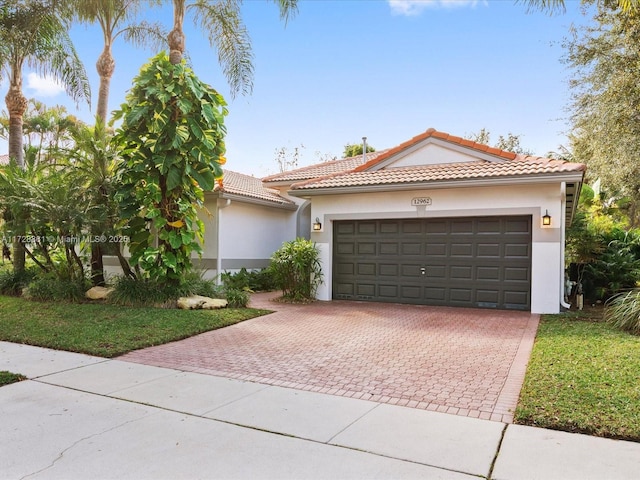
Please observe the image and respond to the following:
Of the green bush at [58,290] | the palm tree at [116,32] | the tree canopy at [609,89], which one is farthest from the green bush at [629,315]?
the palm tree at [116,32]

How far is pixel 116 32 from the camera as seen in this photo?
58.0 feet

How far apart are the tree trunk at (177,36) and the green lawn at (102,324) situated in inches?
261

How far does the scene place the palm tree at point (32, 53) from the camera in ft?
42.0

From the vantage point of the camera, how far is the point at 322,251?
1305 cm

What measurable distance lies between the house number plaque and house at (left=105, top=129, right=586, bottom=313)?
0.09 ft

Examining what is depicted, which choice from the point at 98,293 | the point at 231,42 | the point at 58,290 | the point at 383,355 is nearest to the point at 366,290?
the point at 383,355

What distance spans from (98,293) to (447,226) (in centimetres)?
902

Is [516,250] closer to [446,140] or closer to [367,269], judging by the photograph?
[367,269]

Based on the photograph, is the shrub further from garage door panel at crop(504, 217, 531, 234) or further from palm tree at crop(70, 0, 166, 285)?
garage door panel at crop(504, 217, 531, 234)

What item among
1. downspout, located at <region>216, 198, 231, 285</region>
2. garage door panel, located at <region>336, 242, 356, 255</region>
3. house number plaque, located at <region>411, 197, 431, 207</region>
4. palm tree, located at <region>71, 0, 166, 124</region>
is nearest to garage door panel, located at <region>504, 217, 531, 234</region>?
house number plaque, located at <region>411, 197, 431, 207</region>

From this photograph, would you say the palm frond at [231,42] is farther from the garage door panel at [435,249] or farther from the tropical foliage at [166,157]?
the garage door panel at [435,249]

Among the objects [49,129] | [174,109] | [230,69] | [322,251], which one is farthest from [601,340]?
[49,129]

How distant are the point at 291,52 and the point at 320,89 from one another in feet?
15.8

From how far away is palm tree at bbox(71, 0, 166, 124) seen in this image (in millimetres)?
16422
